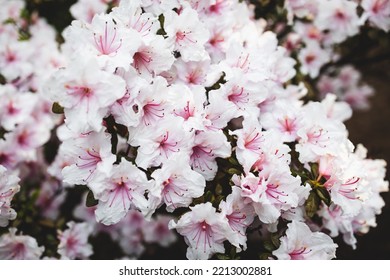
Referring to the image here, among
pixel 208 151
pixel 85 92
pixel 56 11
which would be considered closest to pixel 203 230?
pixel 208 151

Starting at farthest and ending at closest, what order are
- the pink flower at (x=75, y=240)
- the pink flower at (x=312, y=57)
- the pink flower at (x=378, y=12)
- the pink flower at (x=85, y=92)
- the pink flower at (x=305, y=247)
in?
the pink flower at (x=312, y=57)
the pink flower at (x=378, y=12)
the pink flower at (x=75, y=240)
the pink flower at (x=305, y=247)
the pink flower at (x=85, y=92)

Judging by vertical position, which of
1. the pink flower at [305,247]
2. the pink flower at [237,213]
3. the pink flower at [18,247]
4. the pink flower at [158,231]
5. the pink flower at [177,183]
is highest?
the pink flower at [177,183]

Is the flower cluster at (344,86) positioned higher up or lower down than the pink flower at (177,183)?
lower down

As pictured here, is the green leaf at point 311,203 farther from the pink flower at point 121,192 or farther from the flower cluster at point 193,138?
the pink flower at point 121,192

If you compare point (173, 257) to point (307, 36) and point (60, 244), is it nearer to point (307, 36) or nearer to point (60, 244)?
point (60, 244)

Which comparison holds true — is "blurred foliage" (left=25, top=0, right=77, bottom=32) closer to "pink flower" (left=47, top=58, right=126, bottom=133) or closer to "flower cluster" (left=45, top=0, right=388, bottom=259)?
"flower cluster" (left=45, top=0, right=388, bottom=259)

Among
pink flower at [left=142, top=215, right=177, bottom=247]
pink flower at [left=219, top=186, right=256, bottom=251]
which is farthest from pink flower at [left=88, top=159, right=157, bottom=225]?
pink flower at [left=142, top=215, right=177, bottom=247]

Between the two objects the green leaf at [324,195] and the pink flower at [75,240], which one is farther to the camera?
the pink flower at [75,240]

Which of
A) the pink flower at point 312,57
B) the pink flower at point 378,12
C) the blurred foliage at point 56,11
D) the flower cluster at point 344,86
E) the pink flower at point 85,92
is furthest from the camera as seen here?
the flower cluster at point 344,86

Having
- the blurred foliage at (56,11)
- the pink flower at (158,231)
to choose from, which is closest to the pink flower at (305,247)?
the pink flower at (158,231)

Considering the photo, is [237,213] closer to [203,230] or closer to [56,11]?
[203,230]
